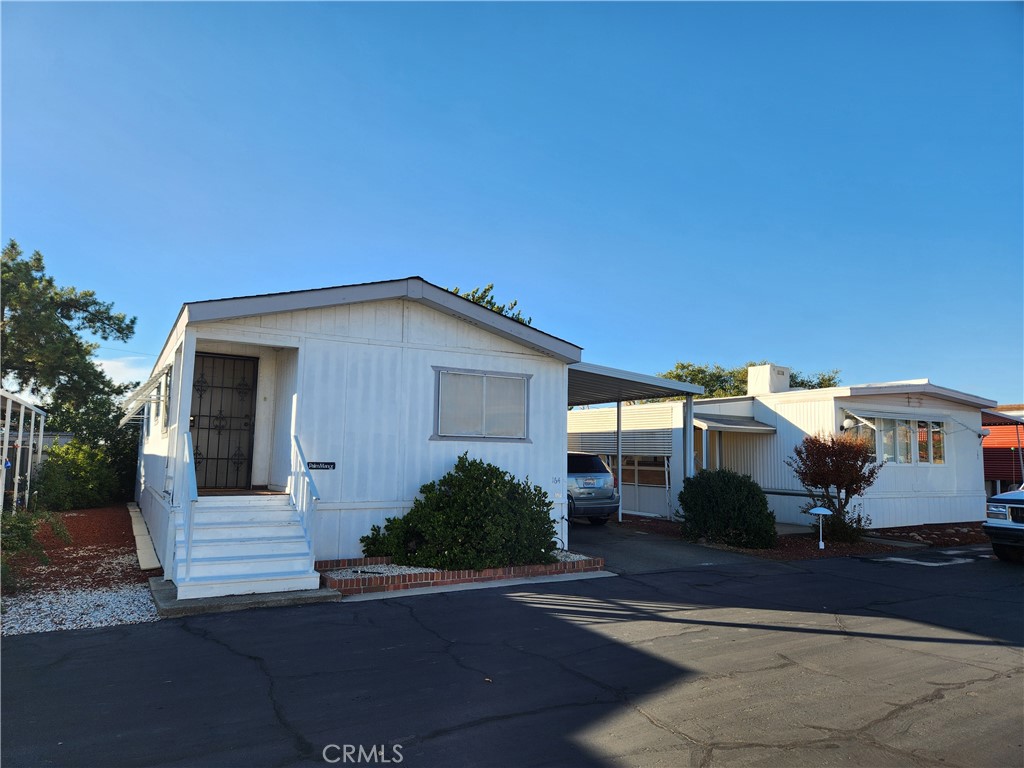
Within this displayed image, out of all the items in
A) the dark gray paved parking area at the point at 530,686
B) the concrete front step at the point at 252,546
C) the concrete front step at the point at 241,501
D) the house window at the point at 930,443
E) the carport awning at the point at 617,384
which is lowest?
the dark gray paved parking area at the point at 530,686

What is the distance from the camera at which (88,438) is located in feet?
61.9

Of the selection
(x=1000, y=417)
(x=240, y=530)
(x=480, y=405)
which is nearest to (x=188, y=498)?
(x=240, y=530)

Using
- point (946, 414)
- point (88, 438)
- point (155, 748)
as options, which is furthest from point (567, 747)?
point (88, 438)

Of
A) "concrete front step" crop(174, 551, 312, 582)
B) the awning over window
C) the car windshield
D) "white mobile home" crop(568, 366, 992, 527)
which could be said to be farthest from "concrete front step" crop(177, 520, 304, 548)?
"white mobile home" crop(568, 366, 992, 527)

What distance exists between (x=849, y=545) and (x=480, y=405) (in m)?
8.58

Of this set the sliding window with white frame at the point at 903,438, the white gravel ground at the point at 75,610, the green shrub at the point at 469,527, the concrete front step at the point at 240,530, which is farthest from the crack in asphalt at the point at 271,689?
the sliding window with white frame at the point at 903,438

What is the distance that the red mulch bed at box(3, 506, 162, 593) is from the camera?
805cm

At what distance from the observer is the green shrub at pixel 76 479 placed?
49.6 ft

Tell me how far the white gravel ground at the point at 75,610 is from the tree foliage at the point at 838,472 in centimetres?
1243

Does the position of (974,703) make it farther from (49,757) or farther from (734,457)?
(734,457)

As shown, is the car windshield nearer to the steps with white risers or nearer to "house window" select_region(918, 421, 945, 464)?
the steps with white risers

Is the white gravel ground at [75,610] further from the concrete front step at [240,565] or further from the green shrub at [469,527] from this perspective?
the green shrub at [469,527]

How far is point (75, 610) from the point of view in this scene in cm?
684

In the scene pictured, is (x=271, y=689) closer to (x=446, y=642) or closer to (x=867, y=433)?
(x=446, y=642)
